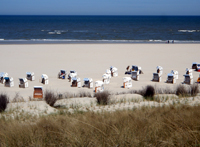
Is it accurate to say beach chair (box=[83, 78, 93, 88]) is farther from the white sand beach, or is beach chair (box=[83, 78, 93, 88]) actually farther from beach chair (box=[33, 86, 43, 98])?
beach chair (box=[33, 86, 43, 98])

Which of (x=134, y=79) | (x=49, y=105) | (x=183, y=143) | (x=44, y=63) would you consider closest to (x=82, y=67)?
(x=44, y=63)

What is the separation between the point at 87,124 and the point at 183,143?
1657 millimetres

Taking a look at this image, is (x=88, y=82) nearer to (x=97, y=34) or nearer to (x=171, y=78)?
(x=171, y=78)

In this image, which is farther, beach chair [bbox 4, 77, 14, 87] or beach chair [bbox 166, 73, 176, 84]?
beach chair [bbox 166, 73, 176, 84]

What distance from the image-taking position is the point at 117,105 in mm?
7586

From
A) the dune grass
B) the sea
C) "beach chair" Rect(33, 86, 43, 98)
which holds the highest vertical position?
the sea

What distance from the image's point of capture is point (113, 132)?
13.5ft

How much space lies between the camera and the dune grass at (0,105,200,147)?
3.70 meters

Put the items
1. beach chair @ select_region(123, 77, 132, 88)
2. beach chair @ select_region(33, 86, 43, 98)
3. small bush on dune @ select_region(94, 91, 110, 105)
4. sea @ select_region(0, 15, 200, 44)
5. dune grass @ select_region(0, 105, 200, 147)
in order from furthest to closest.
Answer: sea @ select_region(0, 15, 200, 44), beach chair @ select_region(123, 77, 132, 88), beach chair @ select_region(33, 86, 43, 98), small bush on dune @ select_region(94, 91, 110, 105), dune grass @ select_region(0, 105, 200, 147)

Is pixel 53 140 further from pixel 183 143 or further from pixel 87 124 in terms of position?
pixel 183 143

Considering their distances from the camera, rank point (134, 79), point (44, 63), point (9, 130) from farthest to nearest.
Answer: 1. point (44, 63)
2. point (134, 79)
3. point (9, 130)

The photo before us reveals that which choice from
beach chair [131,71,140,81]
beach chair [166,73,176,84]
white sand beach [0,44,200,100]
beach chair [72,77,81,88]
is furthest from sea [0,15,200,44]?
beach chair [72,77,81,88]

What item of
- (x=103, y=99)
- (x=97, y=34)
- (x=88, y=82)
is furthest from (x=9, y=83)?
(x=97, y=34)

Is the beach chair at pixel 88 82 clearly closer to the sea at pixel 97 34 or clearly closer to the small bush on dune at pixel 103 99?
the small bush on dune at pixel 103 99
